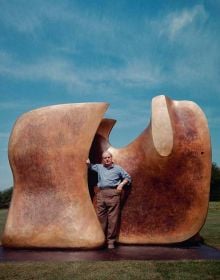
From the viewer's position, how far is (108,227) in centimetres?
793

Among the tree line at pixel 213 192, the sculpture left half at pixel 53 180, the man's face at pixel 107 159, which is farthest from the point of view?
the tree line at pixel 213 192

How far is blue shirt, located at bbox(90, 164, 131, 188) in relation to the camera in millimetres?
7906

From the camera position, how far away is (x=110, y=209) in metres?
7.89

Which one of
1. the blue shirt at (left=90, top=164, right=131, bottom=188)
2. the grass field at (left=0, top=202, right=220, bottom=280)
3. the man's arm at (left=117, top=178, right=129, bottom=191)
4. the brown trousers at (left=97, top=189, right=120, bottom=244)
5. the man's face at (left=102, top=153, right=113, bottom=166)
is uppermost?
the man's face at (left=102, top=153, right=113, bottom=166)

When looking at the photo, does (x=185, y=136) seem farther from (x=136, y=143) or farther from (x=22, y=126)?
(x=22, y=126)

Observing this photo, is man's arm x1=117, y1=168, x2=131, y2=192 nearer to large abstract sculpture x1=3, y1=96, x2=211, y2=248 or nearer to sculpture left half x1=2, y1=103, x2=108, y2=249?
large abstract sculpture x1=3, y1=96, x2=211, y2=248

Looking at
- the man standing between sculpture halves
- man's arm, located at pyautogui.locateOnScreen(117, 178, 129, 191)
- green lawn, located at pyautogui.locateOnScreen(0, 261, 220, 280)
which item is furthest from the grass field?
man's arm, located at pyautogui.locateOnScreen(117, 178, 129, 191)

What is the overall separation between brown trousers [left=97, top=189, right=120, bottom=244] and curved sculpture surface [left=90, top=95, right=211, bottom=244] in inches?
11.1

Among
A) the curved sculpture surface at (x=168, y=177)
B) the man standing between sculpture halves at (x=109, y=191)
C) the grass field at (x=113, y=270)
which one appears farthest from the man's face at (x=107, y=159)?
the grass field at (x=113, y=270)

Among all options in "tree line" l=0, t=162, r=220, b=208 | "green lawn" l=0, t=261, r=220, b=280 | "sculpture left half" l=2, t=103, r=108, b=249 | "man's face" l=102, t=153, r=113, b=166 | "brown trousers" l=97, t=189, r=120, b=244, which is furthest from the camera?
"tree line" l=0, t=162, r=220, b=208

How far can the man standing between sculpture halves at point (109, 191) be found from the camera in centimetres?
786

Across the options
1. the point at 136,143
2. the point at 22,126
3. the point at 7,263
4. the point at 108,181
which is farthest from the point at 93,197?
the point at 7,263

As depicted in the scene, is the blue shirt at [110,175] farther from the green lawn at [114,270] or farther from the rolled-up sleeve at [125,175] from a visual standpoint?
the green lawn at [114,270]

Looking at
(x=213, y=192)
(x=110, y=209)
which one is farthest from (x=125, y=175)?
(x=213, y=192)
